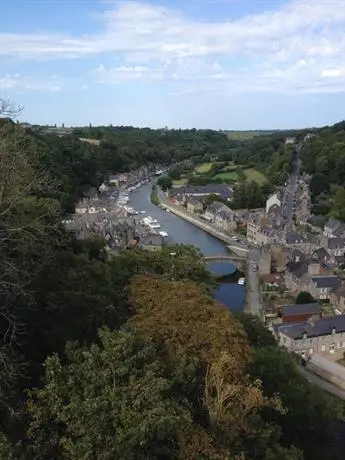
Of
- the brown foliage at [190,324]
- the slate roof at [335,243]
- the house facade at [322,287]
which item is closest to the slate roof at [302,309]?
the house facade at [322,287]

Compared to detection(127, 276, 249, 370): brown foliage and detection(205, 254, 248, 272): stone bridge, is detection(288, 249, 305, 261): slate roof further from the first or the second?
detection(127, 276, 249, 370): brown foliage

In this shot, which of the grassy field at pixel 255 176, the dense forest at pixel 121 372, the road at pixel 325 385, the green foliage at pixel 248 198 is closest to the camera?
the dense forest at pixel 121 372

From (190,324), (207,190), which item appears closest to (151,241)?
(207,190)

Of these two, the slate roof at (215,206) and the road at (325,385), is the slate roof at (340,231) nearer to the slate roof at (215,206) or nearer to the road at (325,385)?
the slate roof at (215,206)

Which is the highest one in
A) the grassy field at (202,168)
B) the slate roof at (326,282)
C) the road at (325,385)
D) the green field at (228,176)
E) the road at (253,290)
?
the grassy field at (202,168)

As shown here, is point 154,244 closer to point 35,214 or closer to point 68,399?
point 35,214

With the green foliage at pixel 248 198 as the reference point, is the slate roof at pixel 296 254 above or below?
below

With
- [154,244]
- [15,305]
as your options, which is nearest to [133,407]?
[15,305]
